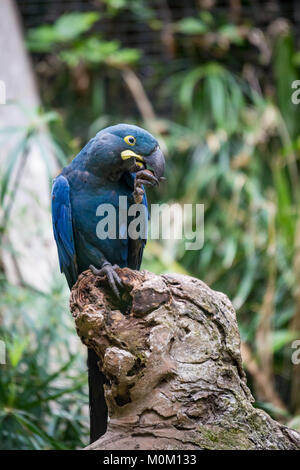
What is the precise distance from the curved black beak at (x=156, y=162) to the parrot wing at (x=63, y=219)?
0.37 m

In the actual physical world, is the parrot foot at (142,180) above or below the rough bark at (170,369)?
above

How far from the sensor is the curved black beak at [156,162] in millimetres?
1953

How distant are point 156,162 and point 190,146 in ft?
9.44

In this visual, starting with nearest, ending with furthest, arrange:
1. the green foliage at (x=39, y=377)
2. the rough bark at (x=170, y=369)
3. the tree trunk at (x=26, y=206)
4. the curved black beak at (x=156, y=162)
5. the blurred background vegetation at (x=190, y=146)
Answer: the rough bark at (x=170, y=369) → the curved black beak at (x=156, y=162) → the green foliage at (x=39, y=377) → the blurred background vegetation at (x=190, y=146) → the tree trunk at (x=26, y=206)

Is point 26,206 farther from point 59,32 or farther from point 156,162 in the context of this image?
point 59,32

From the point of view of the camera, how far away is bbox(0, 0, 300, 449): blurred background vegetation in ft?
9.71

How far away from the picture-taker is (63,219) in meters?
2.12

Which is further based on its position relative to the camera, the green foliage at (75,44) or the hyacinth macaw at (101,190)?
the green foliage at (75,44)

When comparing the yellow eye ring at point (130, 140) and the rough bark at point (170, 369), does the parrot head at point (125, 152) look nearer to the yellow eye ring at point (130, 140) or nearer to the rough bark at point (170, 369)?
A: the yellow eye ring at point (130, 140)

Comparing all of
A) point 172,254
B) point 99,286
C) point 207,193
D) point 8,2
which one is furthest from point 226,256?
point 8,2

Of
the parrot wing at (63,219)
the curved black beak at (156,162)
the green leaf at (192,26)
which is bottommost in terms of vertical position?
the parrot wing at (63,219)

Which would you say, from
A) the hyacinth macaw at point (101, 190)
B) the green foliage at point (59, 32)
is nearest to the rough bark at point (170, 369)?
the hyacinth macaw at point (101, 190)

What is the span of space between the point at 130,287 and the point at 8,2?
3532 millimetres

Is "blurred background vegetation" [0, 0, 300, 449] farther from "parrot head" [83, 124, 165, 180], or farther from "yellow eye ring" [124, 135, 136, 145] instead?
"yellow eye ring" [124, 135, 136, 145]
